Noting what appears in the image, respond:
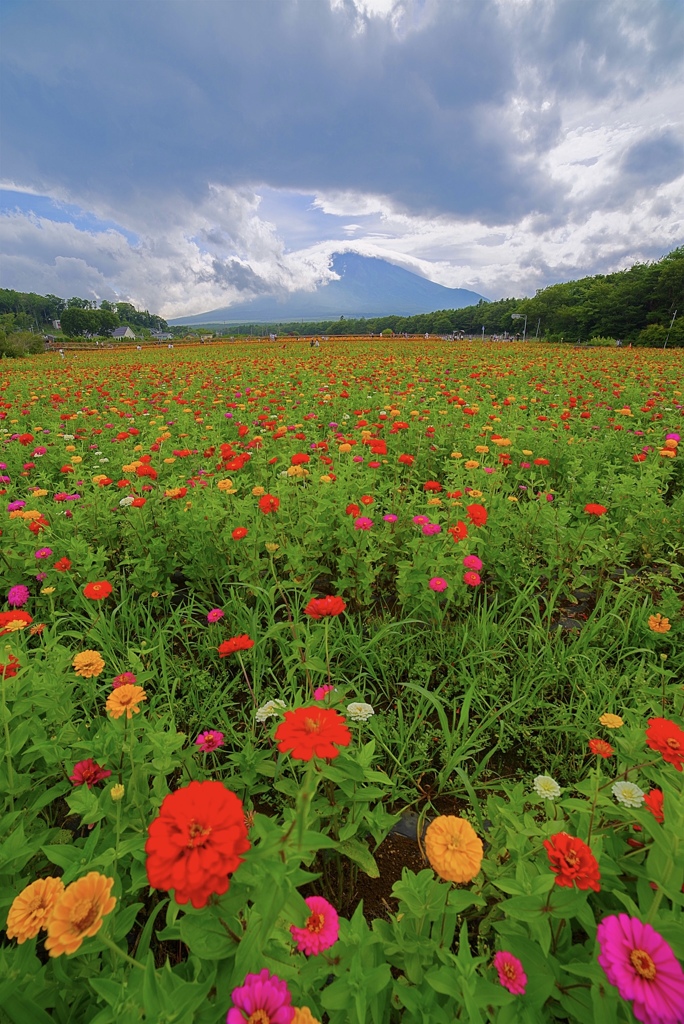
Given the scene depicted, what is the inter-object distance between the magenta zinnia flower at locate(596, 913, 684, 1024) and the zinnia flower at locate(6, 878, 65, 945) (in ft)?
2.93

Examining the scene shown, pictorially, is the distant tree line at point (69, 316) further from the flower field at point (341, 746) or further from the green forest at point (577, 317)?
the flower field at point (341, 746)

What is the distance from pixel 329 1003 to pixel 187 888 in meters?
0.42

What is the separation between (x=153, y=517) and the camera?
108 inches

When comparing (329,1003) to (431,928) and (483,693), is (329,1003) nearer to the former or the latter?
(431,928)

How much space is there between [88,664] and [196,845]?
761mm

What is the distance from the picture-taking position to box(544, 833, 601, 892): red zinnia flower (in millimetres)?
779

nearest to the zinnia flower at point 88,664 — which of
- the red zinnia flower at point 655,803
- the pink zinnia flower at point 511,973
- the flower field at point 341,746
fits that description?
the flower field at point 341,746

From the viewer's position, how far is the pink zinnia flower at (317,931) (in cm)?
80

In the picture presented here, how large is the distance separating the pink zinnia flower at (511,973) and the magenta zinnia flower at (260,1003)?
0.40 meters

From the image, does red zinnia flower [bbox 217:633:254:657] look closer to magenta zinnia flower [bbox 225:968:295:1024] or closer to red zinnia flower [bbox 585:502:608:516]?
magenta zinnia flower [bbox 225:968:295:1024]

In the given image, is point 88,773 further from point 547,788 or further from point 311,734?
Answer: point 547,788

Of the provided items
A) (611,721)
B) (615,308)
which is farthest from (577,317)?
(611,721)

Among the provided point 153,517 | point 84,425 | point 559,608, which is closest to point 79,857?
point 153,517

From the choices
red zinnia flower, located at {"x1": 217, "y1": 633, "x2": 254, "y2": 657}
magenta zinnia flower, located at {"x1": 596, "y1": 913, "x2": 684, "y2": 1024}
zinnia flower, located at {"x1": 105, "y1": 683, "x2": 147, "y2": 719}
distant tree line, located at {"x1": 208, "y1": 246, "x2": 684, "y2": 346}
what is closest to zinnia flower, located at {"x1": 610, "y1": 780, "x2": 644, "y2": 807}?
magenta zinnia flower, located at {"x1": 596, "y1": 913, "x2": 684, "y2": 1024}
